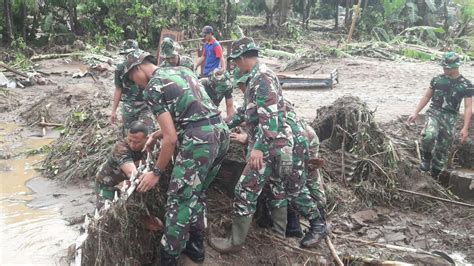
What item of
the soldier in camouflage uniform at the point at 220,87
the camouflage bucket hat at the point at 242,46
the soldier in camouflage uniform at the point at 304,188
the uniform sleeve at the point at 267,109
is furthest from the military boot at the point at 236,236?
the soldier in camouflage uniform at the point at 220,87

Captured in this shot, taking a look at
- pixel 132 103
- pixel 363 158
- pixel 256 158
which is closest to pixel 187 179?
pixel 256 158

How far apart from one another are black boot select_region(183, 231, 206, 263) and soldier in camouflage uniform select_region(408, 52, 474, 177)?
13.2 ft

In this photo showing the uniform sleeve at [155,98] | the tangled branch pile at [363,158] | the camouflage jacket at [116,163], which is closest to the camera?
the uniform sleeve at [155,98]

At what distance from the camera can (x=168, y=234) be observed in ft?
12.4

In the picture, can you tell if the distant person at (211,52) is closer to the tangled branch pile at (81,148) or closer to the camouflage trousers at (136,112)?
the tangled branch pile at (81,148)

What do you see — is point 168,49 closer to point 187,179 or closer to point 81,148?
point 187,179

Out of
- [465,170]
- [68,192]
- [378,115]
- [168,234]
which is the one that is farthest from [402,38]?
[168,234]

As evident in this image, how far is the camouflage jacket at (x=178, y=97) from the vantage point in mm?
3617

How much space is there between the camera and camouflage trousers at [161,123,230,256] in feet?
12.2

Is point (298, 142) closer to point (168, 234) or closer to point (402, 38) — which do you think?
point (168, 234)

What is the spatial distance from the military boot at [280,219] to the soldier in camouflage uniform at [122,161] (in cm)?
139

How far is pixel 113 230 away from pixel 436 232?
12.9 feet

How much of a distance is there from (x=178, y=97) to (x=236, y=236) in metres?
1.39

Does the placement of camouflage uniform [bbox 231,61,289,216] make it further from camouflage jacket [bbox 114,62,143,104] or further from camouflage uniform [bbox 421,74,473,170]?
camouflage uniform [bbox 421,74,473,170]
